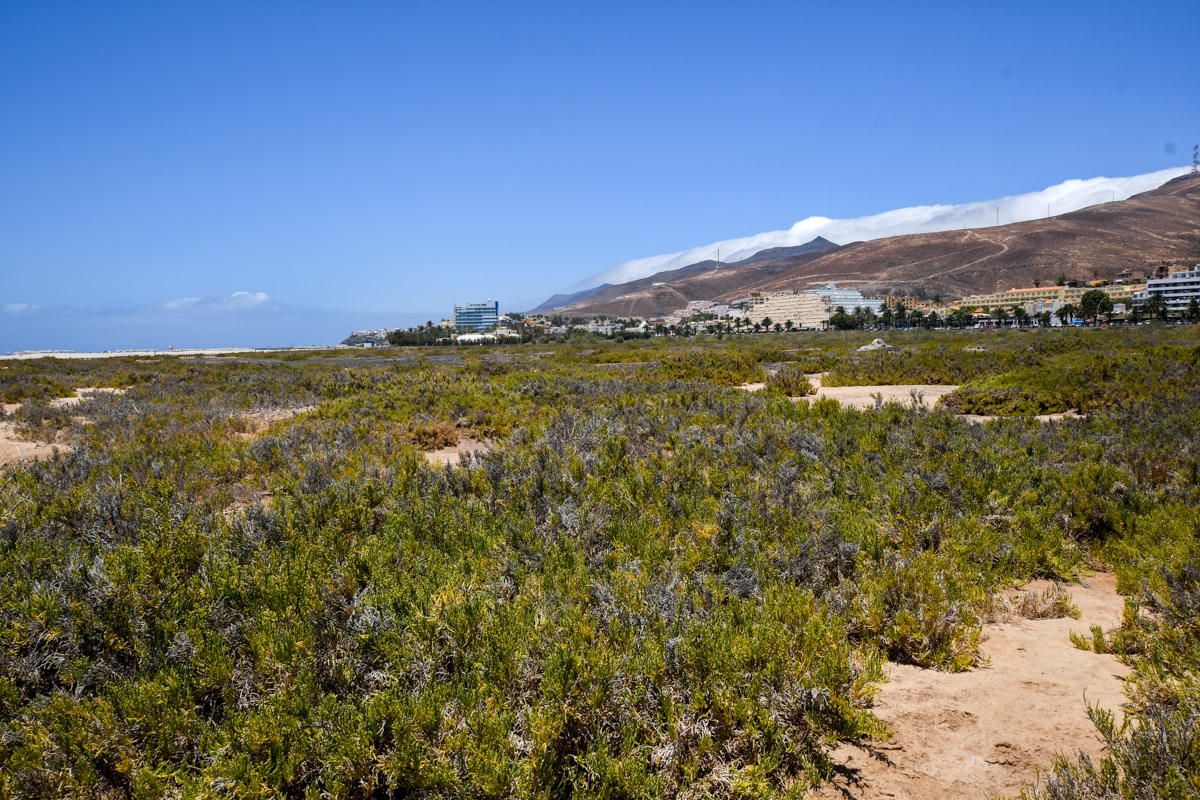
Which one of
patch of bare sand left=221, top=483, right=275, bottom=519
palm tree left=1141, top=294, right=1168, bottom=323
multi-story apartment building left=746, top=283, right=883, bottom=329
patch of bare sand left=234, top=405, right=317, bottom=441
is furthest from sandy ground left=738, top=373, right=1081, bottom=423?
multi-story apartment building left=746, top=283, right=883, bottom=329

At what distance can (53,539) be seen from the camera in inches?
179

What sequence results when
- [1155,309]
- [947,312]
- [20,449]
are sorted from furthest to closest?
[947,312] → [1155,309] → [20,449]

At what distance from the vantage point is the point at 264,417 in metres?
12.8

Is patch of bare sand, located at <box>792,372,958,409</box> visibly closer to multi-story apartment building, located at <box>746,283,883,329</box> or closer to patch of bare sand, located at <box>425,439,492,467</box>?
patch of bare sand, located at <box>425,439,492,467</box>

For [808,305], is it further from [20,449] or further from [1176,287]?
[20,449]

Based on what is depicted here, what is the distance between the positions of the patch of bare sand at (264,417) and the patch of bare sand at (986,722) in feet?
36.4

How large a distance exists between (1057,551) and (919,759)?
3.19 metres

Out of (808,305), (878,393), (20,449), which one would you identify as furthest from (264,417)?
(808,305)

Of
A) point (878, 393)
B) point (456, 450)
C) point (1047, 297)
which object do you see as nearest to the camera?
point (456, 450)

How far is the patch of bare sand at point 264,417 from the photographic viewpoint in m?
11.4

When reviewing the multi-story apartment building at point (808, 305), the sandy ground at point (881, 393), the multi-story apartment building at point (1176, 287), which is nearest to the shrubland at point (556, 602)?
the sandy ground at point (881, 393)

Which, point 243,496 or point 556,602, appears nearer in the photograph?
point 556,602

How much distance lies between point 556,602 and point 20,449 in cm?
1155

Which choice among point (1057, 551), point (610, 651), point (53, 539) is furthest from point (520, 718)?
point (1057, 551)
